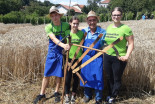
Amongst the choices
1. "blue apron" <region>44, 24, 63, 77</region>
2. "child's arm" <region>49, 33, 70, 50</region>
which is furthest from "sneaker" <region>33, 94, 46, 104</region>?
"child's arm" <region>49, 33, 70, 50</region>

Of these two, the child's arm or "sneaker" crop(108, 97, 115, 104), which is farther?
"sneaker" crop(108, 97, 115, 104)

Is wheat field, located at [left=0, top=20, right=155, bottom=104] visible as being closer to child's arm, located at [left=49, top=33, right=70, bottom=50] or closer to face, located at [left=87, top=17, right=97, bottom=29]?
child's arm, located at [left=49, top=33, right=70, bottom=50]

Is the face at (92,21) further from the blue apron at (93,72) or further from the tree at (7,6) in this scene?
the tree at (7,6)

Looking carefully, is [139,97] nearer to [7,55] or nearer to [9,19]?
[7,55]

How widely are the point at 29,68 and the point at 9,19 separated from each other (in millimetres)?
38058

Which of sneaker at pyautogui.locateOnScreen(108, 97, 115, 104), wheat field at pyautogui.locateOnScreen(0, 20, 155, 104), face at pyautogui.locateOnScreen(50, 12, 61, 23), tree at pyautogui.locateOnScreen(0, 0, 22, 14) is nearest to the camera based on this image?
face at pyautogui.locateOnScreen(50, 12, 61, 23)

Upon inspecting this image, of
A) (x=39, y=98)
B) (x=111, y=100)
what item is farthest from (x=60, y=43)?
(x=111, y=100)

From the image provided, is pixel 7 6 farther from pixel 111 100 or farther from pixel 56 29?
pixel 111 100

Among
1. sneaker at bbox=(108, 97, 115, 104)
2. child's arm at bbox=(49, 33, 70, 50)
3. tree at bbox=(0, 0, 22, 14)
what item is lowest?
sneaker at bbox=(108, 97, 115, 104)

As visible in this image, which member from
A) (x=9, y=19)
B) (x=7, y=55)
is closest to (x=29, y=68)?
(x=7, y=55)

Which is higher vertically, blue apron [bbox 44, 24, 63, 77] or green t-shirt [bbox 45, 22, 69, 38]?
green t-shirt [bbox 45, 22, 69, 38]

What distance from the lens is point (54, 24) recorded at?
3061 mm

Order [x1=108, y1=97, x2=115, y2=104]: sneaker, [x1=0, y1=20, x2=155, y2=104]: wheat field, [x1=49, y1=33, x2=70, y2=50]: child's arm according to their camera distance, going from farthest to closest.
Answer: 1. [x1=0, y1=20, x2=155, y2=104]: wheat field
2. [x1=108, y1=97, x2=115, y2=104]: sneaker
3. [x1=49, y1=33, x2=70, y2=50]: child's arm

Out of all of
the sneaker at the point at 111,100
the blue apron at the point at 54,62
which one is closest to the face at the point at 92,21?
the blue apron at the point at 54,62
